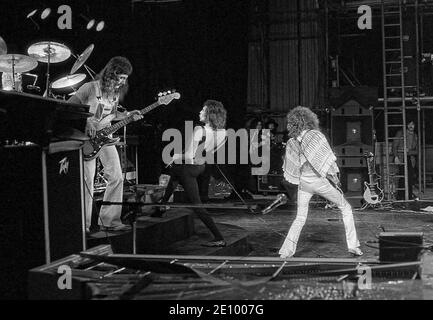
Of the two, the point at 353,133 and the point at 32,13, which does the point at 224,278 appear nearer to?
the point at 32,13

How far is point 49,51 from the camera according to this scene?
333 inches

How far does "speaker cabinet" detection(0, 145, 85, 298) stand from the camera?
3480 mm

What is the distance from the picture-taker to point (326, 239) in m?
8.13

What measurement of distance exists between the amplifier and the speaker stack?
26.0 ft

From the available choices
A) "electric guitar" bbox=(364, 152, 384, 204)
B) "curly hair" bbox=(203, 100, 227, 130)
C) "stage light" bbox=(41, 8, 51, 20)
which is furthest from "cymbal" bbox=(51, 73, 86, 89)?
"electric guitar" bbox=(364, 152, 384, 204)

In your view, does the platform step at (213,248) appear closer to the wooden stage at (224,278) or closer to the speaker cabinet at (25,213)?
the wooden stage at (224,278)

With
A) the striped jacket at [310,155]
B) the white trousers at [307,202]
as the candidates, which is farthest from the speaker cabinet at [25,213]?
the striped jacket at [310,155]

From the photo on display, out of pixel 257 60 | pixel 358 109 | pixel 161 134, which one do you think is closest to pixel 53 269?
pixel 161 134

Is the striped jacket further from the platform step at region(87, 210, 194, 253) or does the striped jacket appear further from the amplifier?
the amplifier

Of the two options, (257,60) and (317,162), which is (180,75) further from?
(317,162)

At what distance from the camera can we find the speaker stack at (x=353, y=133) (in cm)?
1240

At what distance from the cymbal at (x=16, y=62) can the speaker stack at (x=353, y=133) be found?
750 cm

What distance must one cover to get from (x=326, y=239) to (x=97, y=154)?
4116mm

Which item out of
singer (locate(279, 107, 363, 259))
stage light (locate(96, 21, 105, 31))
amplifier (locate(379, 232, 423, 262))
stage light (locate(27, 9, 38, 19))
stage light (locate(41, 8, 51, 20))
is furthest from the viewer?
stage light (locate(96, 21, 105, 31))
